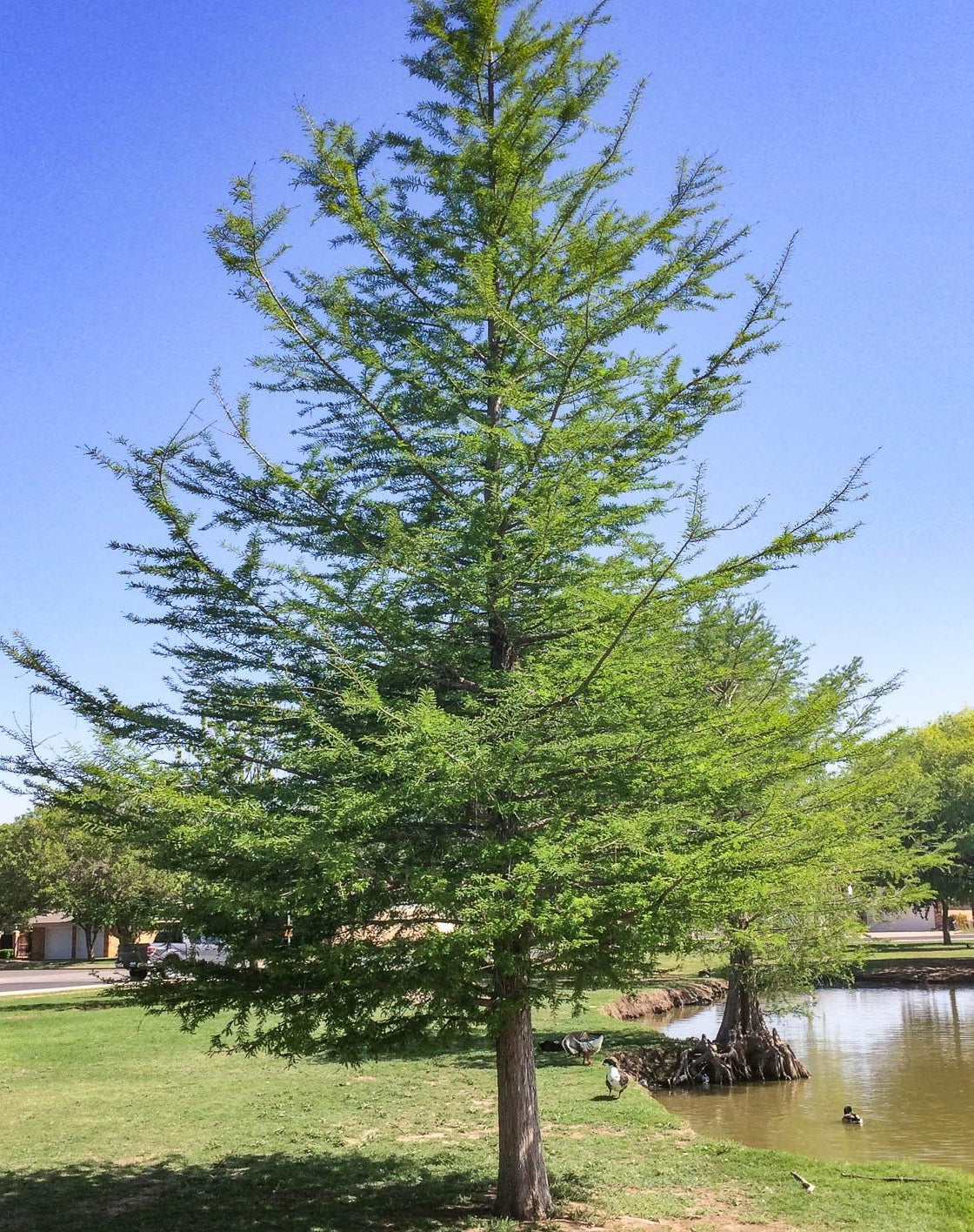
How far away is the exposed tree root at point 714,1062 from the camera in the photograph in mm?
19469

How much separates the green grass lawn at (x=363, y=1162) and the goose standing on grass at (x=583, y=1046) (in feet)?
2.96

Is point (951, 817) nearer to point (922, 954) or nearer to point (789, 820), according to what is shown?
point (922, 954)

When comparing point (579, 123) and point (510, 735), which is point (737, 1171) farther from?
point (579, 123)

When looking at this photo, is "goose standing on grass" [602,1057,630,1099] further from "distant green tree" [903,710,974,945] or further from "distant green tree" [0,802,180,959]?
"distant green tree" [903,710,974,945]

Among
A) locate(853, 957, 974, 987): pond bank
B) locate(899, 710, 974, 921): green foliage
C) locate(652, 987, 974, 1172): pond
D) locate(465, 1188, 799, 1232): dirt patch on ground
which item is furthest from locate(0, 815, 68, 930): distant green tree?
locate(465, 1188, 799, 1232): dirt patch on ground

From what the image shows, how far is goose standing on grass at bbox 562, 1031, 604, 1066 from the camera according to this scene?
18500 millimetres

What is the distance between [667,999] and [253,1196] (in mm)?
24655

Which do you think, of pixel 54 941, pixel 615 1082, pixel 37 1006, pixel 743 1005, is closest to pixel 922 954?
pixel 743 1005

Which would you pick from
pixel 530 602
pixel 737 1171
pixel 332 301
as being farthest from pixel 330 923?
pixel 737 1171

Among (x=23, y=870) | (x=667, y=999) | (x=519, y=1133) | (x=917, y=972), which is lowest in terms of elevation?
(x=917, y=972)

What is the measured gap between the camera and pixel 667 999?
3212cm

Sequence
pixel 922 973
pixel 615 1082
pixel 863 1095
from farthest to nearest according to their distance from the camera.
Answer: pixel 922 973, pixel 863 1095, pixel 615 1082

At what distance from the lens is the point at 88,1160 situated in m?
11.1

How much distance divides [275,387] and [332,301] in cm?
97
